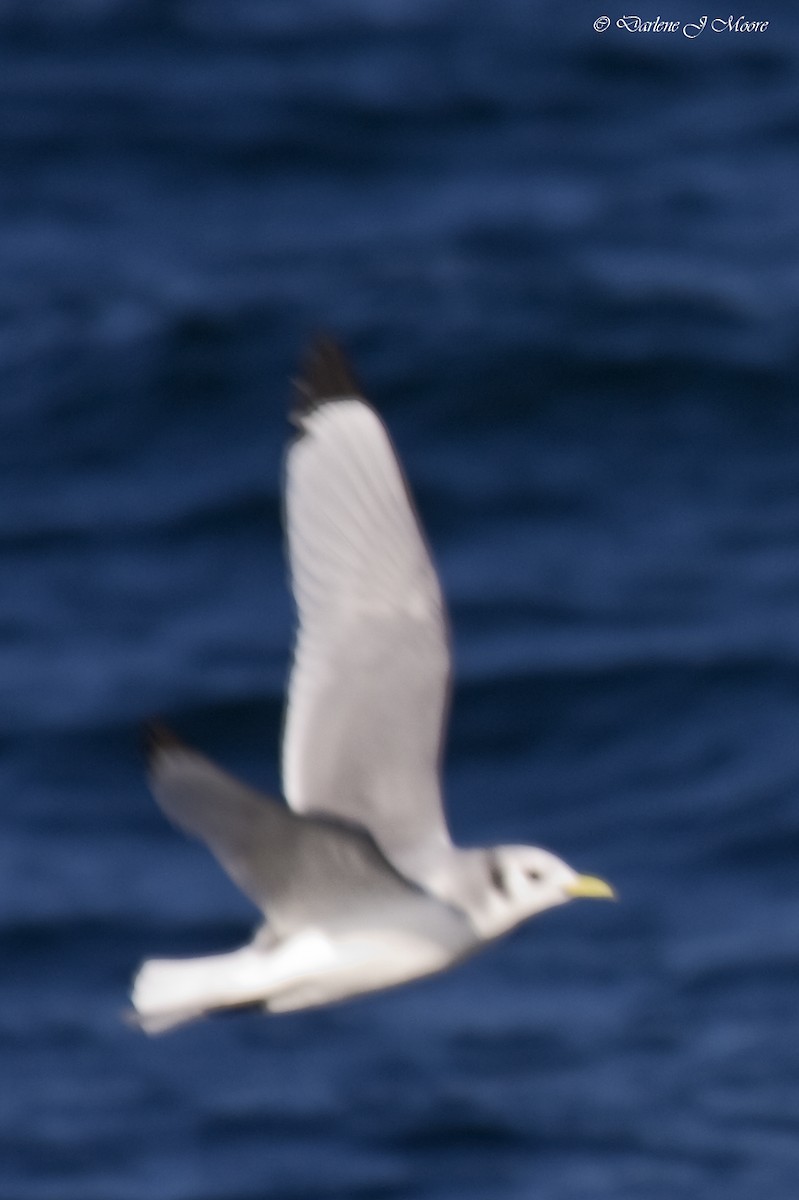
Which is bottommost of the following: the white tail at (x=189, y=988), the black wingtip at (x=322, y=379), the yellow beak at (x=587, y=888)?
the white tail at (x=189, y=988)

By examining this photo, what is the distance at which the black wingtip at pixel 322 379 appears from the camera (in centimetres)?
503

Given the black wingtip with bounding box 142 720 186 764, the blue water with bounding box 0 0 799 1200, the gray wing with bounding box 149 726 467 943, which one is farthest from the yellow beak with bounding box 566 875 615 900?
the blue water with bounding box 0 0 799 1200

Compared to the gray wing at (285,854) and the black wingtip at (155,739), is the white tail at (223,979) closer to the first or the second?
the gray wing at (285,854)

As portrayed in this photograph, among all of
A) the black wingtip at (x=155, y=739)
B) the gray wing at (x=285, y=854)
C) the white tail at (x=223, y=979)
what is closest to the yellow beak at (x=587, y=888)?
the gray wing at (x=285, y=854)

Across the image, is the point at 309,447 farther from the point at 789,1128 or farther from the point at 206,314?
the point at 206,314

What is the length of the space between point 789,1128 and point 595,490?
3417mm

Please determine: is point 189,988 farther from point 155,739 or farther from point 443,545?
point 443,545

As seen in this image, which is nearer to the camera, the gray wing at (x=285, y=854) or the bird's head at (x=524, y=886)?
the gray wing at (x=285, y=854)

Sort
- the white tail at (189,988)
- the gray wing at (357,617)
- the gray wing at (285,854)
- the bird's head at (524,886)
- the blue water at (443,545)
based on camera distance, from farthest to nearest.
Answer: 1. the blue water at (443,545)
2. the gray wing at (357,617)
3. the bird's head at (524,886)
4. the white tail at (189,988)
5. the gray wing at (285,854)

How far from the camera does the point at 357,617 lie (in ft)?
16.4

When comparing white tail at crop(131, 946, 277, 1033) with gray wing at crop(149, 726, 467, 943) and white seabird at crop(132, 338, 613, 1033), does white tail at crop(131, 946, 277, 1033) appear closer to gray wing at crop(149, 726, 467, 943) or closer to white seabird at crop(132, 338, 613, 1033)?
white seabird at crop(132, 338, 613, 1033)

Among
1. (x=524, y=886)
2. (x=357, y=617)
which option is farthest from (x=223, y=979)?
(x=357, y=617)

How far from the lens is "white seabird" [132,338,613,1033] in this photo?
448 cm

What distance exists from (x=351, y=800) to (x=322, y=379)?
82 centimetres
